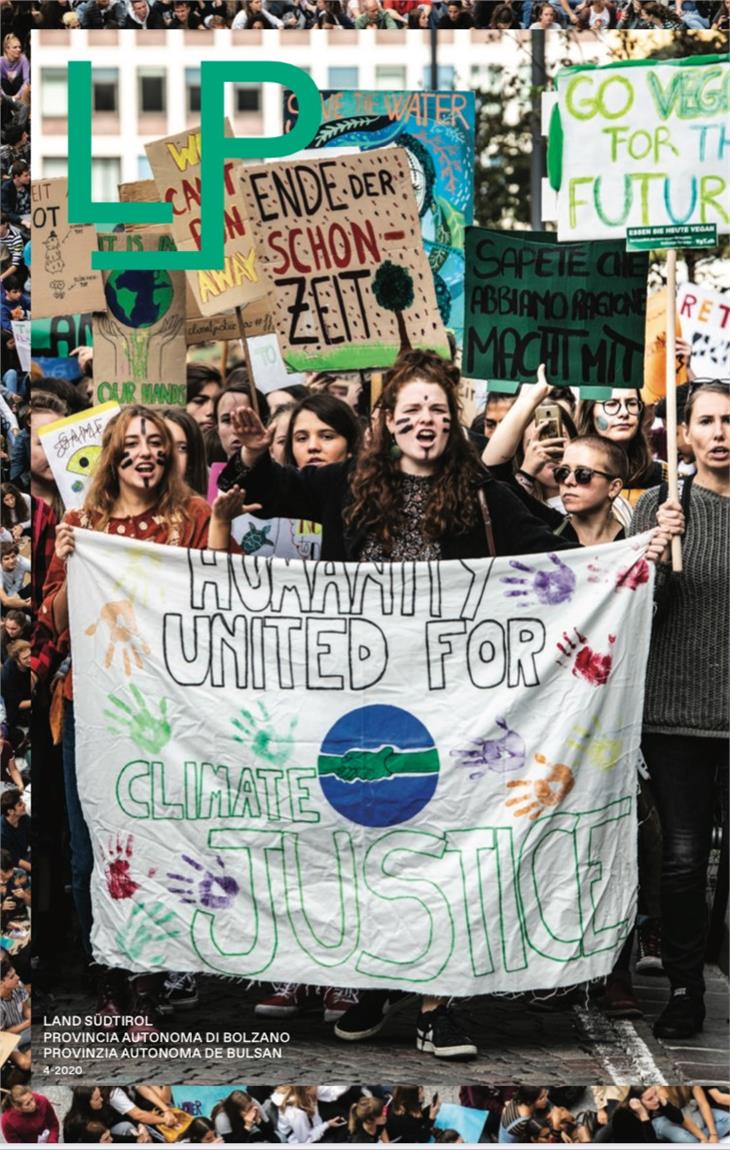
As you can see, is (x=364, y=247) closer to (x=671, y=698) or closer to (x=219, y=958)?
(x=671, y=698)

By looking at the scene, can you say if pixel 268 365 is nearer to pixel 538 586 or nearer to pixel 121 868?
pixel 538 586

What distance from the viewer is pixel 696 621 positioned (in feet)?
22.0

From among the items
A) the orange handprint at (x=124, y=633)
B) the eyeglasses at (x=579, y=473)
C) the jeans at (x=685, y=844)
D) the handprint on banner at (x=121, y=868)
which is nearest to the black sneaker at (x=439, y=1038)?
the jeans at (x=685, y=844)

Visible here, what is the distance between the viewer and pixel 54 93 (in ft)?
21.1

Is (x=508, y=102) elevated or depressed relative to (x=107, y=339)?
elevated

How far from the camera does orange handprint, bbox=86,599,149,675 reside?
6.51 m

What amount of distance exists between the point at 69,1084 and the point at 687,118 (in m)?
3.56

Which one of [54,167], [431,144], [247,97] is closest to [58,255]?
[54,167]

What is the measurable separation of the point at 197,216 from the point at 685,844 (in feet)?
8.34

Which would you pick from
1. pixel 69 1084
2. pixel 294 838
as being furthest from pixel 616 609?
pixel 69 1084

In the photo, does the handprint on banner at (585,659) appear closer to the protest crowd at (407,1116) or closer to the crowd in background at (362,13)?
the protest crowd at (407,1116)

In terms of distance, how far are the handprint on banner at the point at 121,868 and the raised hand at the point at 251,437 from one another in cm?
126

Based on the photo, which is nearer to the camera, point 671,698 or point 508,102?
point 671,698

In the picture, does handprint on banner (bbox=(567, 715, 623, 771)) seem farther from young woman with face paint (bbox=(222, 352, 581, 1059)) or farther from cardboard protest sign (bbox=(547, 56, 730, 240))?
cardboard protest sign (bbox=(547, 56, 730, 240))
